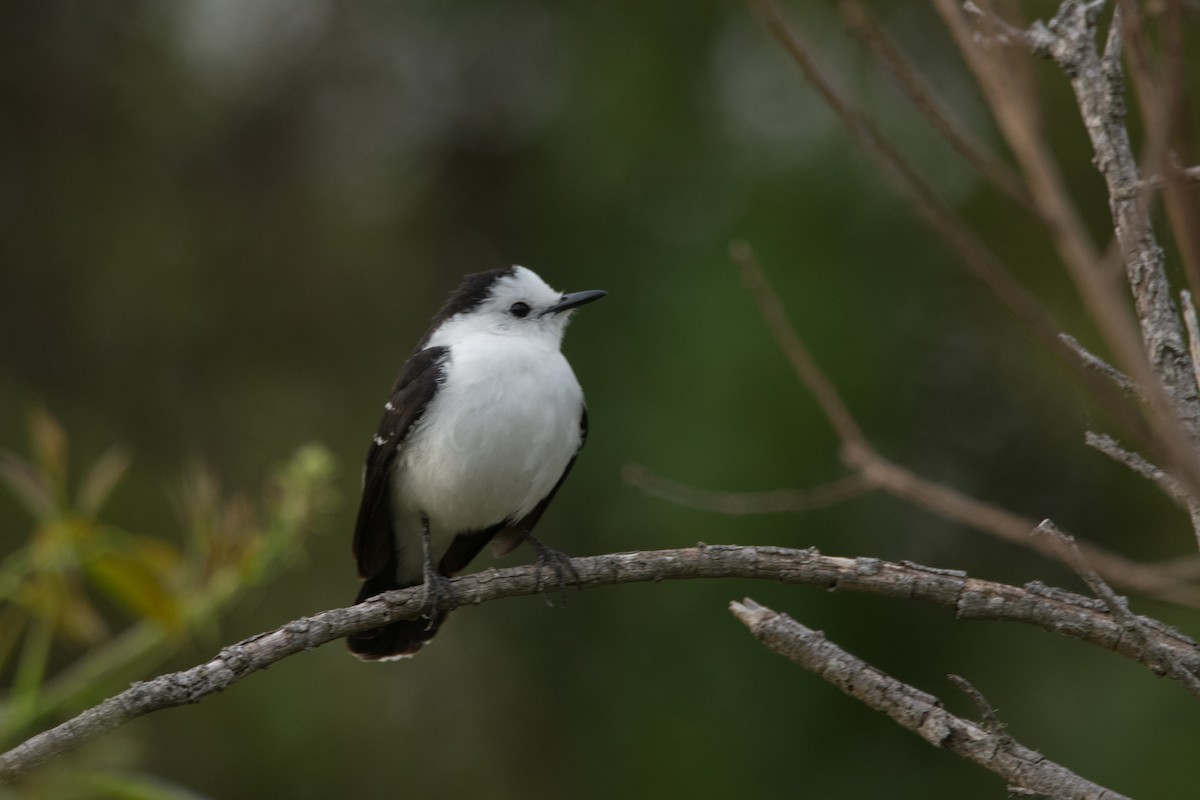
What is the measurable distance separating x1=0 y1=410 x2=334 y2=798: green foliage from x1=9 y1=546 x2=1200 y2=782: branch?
18 cm

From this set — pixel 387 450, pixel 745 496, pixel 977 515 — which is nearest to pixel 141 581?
pixel 977 515

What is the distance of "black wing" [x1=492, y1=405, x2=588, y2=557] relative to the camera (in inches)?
178

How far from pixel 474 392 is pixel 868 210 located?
250cm

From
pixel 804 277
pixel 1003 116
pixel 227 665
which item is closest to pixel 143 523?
pixel 804 277

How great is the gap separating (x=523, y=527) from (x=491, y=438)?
0.64 meters

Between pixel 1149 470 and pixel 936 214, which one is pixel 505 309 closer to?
pixel 1149 470

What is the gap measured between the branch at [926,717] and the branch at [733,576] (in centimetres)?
22

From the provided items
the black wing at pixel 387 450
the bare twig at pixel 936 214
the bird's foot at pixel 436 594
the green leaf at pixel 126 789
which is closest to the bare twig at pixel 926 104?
the bare twig at pixel 936 214

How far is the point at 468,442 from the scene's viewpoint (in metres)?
4.14

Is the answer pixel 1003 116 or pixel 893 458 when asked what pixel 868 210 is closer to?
pixel 893 458

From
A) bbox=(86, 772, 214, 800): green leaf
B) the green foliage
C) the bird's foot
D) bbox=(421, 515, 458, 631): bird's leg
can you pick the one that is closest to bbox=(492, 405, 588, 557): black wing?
bbox=(421, 515, 458, 631): bird's leg

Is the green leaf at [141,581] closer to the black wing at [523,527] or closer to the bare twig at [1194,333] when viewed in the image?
the bare twig at [1194,333]

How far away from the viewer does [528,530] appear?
464 centimetres

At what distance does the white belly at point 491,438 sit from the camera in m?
4.15
